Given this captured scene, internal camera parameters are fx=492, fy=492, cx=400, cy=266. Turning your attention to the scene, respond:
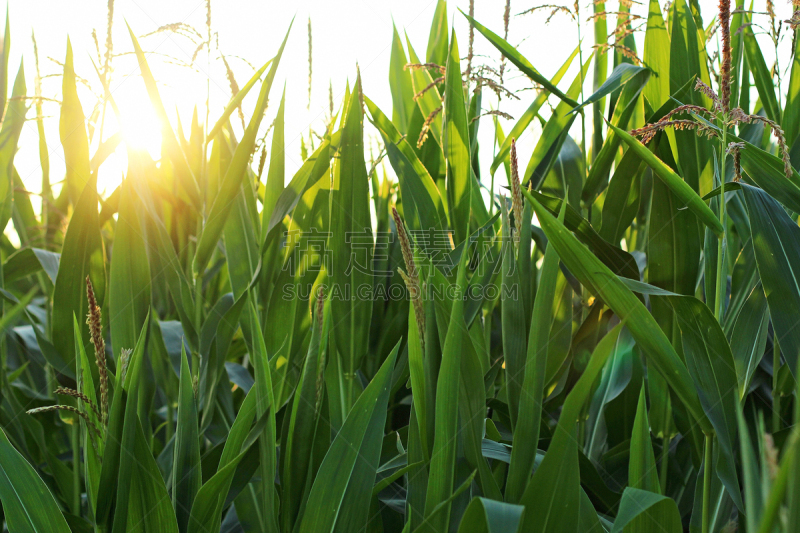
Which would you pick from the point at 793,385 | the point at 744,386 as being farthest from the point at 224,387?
the point at 793,385

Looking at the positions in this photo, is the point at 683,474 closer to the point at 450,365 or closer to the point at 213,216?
the point at 450,365

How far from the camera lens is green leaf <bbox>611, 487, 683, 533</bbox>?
376 mm

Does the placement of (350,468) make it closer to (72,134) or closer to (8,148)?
(72,134)

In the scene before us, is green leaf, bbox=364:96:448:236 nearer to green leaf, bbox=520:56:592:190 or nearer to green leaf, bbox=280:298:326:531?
green leaf, bbox=520:56:592:190

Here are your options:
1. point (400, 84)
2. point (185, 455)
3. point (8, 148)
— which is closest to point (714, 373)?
point (185, 455)

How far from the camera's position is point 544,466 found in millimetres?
391

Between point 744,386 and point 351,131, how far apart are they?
1.72 ft

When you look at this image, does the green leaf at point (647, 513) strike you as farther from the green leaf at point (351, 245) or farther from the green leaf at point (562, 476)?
the green leaf at point (351, 245)

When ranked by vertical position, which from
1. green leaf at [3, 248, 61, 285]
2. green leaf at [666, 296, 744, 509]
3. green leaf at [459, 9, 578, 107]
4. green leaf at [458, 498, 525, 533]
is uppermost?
green leaf at [459, 9, 578, 107]

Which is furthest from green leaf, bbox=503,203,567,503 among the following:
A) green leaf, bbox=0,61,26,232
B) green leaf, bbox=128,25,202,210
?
green leaf, bbox=0,61,26,232

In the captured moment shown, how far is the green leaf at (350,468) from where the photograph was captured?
0.44 meters

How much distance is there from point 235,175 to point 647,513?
56 cm

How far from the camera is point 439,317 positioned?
438 mm

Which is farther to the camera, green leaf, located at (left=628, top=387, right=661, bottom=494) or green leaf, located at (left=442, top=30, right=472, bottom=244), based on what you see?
green leaf, located at (left=442, top=30, right=472, bottom=244)
